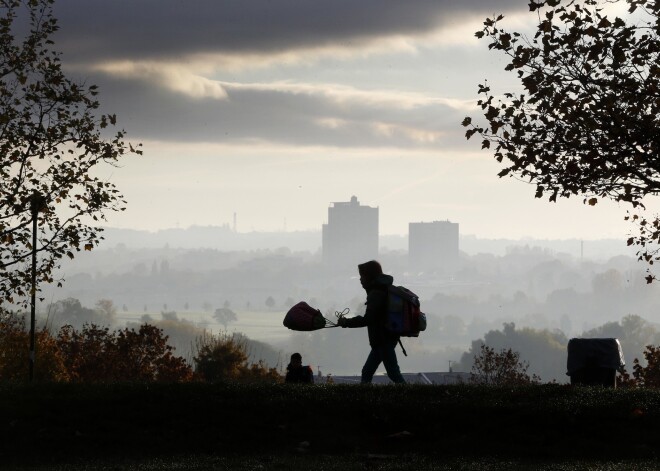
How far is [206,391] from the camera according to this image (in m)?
18.5

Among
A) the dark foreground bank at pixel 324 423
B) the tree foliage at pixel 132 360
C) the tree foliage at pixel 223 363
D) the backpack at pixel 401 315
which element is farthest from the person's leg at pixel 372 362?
the tree foliage at pixel 132 360

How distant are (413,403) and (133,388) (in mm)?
5661

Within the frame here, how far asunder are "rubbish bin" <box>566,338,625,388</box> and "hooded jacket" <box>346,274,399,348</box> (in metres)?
4.55

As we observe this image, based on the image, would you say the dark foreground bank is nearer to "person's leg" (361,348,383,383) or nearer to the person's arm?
"person's leg" (361,348,383,383)

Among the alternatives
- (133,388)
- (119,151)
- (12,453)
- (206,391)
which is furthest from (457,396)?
(119,151)

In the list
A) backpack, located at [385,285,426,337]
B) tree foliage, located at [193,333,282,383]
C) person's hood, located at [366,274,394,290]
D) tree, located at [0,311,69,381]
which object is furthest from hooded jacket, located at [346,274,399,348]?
tree foliage, located at [193,333,282,383]

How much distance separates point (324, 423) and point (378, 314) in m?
2.50

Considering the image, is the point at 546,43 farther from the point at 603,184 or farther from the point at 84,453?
the point at 84,453

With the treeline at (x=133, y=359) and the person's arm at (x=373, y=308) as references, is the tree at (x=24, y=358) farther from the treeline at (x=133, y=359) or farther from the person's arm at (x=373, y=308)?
the person's arm at (x=373, y=308)

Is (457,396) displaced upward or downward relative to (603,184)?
downward

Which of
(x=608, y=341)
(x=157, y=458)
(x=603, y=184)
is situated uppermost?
(x=603, y=184)

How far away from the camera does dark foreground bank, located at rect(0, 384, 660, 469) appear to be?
1577 centimetres

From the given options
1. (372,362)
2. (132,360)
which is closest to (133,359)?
(132,360)

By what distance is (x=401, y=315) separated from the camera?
1809 cm
